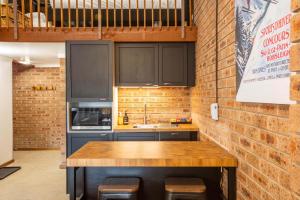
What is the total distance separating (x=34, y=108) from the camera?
7.42 m

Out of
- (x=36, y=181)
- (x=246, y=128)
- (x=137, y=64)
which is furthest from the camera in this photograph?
(x=36, y=181)

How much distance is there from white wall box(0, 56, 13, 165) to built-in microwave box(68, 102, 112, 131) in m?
2.26

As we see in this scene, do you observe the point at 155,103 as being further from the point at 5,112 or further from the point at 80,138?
the point at 5,112

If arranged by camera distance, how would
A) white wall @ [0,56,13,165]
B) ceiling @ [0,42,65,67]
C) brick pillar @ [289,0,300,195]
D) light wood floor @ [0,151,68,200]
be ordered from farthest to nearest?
white wall @ [0,56,13,165]
ceiling @ [0,42,65,67]
light wood floor @ [0,151,68,200]
brick pillar @ [289,0,300,195]

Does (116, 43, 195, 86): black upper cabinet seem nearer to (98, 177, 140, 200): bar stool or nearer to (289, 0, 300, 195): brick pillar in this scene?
(98, 177, 140, 200): bar stool

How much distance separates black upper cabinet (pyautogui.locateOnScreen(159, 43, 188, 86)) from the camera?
4.44 metres

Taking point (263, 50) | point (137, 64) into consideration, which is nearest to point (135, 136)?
point (137, 64)

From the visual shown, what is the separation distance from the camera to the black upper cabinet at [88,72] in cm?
418

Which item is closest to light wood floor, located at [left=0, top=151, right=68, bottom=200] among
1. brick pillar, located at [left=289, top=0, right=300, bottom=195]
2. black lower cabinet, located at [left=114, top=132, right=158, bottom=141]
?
black lower cabinet, located at [left=114, top=132, right=158, bottom=141]

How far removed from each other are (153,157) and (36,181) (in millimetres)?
3313

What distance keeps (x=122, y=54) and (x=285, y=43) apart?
10.7ft

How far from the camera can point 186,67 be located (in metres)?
4.45

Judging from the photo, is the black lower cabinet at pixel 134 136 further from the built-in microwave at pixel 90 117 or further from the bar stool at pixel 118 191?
the bar stool at pixel 118 191

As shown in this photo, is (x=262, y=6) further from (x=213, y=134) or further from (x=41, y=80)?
(x=41, y=80)
